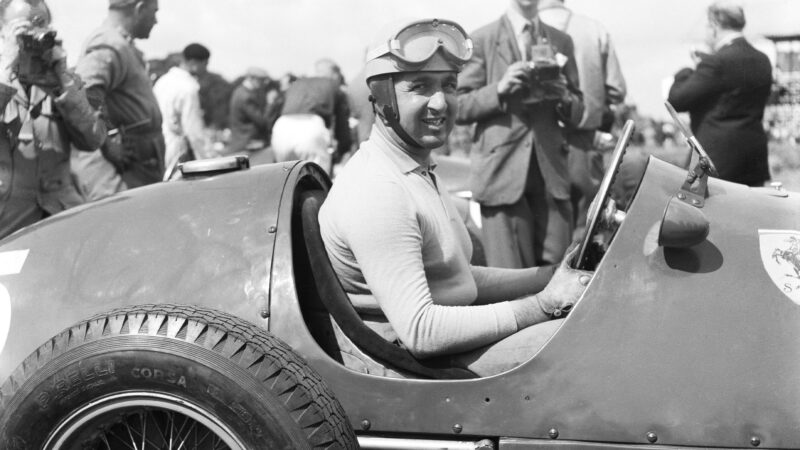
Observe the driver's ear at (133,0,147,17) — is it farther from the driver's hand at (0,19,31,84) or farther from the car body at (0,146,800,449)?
the car body at (0,146,800,449)

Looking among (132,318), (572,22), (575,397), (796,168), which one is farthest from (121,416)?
(796,168)

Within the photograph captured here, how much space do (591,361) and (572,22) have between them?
5.20 m

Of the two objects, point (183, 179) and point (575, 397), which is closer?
point (575, 397)

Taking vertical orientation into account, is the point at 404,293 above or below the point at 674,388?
above

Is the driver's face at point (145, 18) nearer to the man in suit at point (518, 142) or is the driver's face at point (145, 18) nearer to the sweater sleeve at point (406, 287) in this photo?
the man in suit at point (518, 142)

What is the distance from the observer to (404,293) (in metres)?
3.17

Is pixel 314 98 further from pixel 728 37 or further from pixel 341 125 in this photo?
pixel 728 37

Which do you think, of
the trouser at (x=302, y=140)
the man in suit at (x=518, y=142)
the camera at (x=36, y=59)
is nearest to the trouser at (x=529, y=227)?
the man in suit at (x=518, y=142)

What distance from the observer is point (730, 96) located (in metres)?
7.30

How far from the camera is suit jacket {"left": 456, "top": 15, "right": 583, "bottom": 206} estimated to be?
6742 millimetres

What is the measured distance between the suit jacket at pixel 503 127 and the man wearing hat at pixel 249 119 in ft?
19.1

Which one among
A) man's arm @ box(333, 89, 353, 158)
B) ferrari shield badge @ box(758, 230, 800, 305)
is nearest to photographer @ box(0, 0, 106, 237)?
ferrari shield badge @ box(758, 230, 800, 305)

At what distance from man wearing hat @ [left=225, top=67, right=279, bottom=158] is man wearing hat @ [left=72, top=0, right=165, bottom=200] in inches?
218

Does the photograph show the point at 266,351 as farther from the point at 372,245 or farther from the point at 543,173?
the point at 543,173
